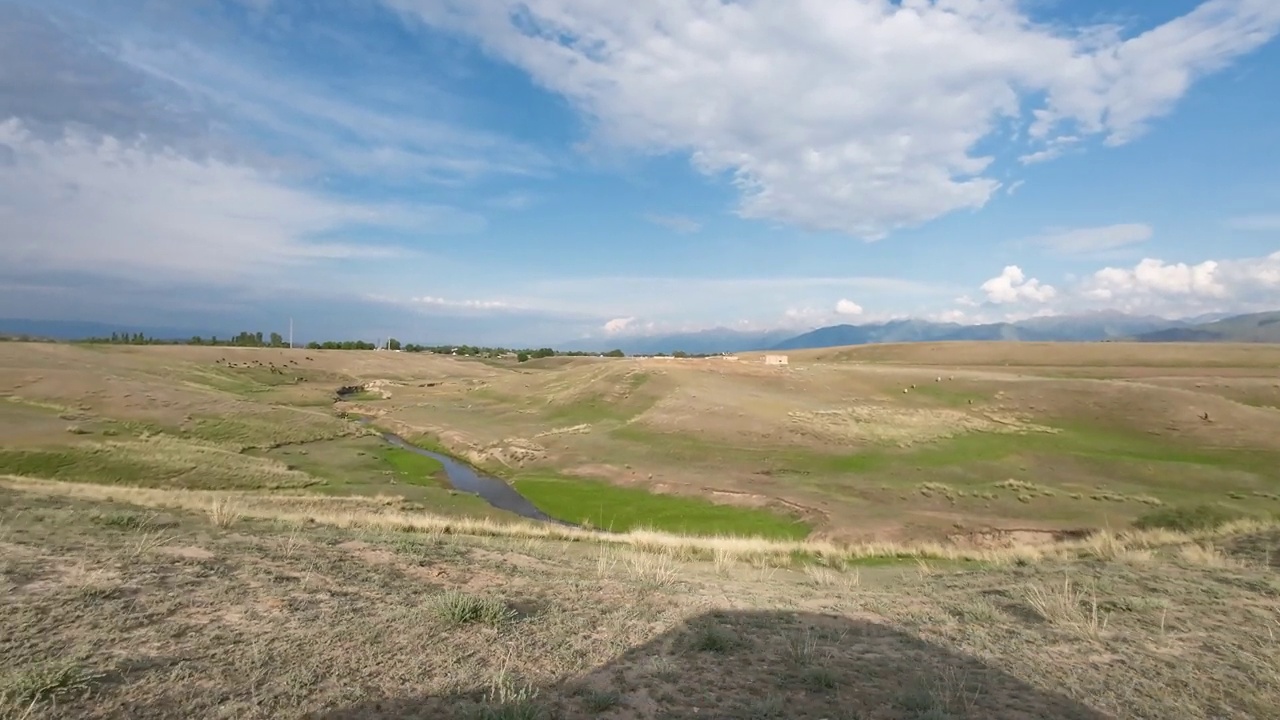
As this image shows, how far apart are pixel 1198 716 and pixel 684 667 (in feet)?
17.7

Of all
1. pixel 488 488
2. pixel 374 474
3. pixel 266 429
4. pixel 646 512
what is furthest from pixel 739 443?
pixel 266 429

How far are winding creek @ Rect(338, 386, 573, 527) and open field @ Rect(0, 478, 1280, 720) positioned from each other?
15.9m

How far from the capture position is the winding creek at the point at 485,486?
28000mm

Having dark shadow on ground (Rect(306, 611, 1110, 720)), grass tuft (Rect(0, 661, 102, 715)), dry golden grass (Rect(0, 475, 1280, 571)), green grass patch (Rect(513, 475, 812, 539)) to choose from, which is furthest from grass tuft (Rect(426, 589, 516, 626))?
green grass patch (Rect(513, 475, 812, 539))

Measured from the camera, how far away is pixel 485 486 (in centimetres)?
3275

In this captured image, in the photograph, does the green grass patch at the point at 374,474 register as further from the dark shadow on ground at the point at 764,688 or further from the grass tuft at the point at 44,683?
the grass tuft at the point at 44,683

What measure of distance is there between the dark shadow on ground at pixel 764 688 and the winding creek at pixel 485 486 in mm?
18189

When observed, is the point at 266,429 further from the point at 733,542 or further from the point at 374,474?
the point at 733,542

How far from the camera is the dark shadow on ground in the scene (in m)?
5.88

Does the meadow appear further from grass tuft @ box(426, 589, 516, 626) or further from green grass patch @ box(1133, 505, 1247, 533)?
green grass patch @ box(1133, 505, 1247, 533)

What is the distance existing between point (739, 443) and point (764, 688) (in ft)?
101

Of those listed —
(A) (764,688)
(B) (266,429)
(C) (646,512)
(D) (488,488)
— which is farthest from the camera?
(B) (266,429)

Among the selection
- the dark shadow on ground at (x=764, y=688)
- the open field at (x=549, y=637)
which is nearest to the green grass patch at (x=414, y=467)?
the open field at (x=549, y=637)

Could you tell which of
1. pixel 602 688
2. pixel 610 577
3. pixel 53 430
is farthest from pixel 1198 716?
pixel 53 430
